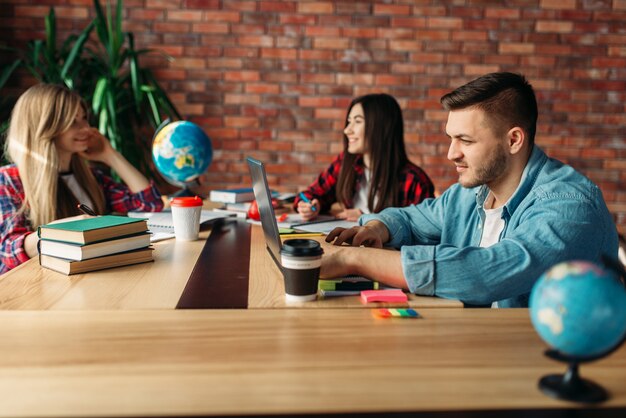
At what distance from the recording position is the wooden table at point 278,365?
729 mm

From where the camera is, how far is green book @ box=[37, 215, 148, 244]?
139cm

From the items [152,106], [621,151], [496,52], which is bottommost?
[621,151]

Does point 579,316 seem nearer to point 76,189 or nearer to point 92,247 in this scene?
point 92,247

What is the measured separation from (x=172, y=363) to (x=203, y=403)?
0.45ft

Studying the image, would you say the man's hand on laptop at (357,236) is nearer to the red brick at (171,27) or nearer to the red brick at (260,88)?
the red brick at (260,88)

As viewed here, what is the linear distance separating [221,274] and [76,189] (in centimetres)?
111

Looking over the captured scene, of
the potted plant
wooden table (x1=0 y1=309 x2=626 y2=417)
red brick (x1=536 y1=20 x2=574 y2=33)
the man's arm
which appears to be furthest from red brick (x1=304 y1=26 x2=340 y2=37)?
wooden table (x1=0 y1=309 x2=626 y2=417)

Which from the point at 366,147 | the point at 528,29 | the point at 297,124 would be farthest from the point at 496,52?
the point at 366,147

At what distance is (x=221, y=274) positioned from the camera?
1.41m

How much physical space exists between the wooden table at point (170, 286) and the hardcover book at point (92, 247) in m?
0.05

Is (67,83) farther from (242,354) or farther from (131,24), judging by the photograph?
(242,354)

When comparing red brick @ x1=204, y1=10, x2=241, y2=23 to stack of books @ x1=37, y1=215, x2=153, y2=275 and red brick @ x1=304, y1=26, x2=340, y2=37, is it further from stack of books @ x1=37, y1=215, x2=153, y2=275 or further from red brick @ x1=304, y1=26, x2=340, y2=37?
stack of books @ x1=37, y1=215, x2=153, y2=275

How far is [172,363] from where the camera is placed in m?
0.85

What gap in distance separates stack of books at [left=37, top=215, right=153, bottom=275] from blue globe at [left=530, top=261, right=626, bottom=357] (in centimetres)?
104
